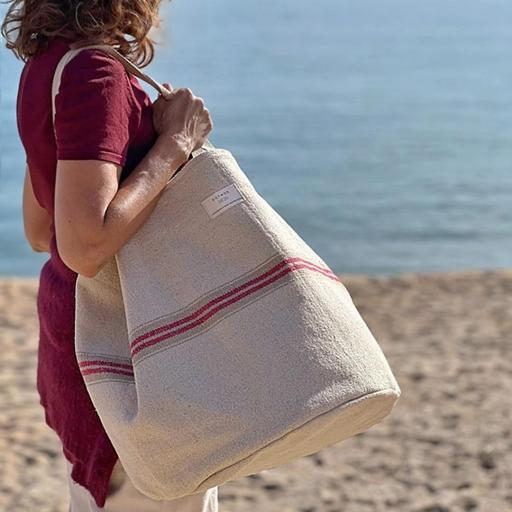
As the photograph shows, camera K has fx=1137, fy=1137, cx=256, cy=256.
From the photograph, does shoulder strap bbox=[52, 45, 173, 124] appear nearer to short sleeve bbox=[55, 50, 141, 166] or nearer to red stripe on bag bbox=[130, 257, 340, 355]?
short sleeve bbox=[55, 50, 141, 166]

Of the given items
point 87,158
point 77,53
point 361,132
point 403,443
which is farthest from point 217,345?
point 361,132

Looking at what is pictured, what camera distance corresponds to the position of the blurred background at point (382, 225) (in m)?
4.17

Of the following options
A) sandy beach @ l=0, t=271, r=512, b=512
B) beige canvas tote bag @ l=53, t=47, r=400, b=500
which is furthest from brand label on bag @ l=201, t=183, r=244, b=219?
sandy beach @ l=0, t=271, r=512, b=512

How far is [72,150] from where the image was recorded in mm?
1678

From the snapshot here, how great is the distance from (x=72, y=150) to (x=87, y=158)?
3 cm

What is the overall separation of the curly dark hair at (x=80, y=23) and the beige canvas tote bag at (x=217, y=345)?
0.20ft

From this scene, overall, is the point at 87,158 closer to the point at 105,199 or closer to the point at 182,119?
the point at 105,199

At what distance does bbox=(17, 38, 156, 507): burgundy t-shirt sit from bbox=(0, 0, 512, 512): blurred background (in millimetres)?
258

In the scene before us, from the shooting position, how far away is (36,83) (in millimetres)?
1781

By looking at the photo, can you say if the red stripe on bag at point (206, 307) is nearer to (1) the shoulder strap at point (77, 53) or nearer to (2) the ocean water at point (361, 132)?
(1) the shoulder strap at point (77, 53)

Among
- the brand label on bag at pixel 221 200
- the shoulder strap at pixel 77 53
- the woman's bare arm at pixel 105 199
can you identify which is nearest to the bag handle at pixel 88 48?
the shoulder strap at pixel 77 53

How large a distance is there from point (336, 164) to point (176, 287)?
47.8 feet

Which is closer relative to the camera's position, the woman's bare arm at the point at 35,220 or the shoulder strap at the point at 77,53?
the shoulder strap at the point at 77,53

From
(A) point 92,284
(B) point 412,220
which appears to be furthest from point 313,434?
(B) point 412,220
